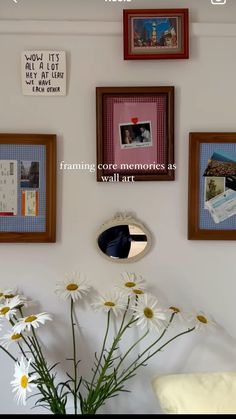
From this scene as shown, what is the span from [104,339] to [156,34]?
3.41 feet

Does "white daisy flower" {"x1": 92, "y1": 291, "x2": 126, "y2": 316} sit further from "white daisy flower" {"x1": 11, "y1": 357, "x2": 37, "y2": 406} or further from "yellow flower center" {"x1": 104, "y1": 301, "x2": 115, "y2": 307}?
"white daisy flower" {"x1": 11, "y1": 357, "x2": 37, "y2": 406}

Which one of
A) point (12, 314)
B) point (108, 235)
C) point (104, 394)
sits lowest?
point (104, 394)

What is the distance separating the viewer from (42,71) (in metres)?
1.36

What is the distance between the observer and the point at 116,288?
4.50 ft

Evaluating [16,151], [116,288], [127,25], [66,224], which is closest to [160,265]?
[116,288]

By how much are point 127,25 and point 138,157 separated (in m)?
0.43

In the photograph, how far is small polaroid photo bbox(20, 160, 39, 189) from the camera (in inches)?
54.2

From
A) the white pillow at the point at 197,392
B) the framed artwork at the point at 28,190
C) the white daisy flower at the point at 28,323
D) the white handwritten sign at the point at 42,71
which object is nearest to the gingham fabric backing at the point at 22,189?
the framed artwork at the point at 28,190

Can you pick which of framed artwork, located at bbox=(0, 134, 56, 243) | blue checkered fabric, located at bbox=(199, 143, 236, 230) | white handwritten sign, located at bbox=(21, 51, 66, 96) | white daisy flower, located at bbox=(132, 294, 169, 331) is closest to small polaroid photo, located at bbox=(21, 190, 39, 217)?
framed artwork, located at bbox=(0, 134, 56, 243)

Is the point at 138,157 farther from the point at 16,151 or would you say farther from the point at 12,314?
the point at 12,314

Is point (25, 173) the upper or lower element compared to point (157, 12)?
lower

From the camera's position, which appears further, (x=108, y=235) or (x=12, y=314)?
(x=108, y=235)

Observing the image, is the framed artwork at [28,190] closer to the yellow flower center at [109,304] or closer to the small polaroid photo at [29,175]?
the small polaroid photo at [29,175]

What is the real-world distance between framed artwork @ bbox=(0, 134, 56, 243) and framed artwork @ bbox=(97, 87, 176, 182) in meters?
0.18
